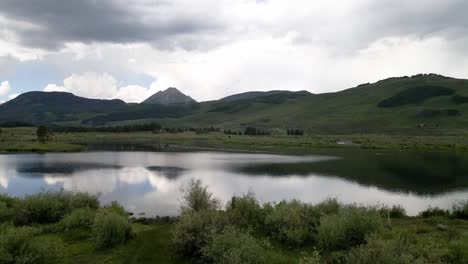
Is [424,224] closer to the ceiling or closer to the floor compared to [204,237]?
closer to the floor

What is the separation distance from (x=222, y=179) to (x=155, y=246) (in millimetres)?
27760

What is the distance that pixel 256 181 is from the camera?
4181 cm

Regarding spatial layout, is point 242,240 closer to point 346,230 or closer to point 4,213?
point 346,230

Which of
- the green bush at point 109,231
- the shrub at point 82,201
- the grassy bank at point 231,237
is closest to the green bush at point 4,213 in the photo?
the grassy bank at point 231,237

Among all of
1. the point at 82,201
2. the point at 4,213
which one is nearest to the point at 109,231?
the point at 4,213

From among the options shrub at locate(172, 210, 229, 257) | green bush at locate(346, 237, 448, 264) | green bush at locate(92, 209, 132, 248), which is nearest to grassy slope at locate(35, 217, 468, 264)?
green bush at locate(92, 209, 132, 248)

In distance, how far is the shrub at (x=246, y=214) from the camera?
16364 millimetres

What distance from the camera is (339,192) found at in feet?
117

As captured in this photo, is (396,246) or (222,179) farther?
(222,179)

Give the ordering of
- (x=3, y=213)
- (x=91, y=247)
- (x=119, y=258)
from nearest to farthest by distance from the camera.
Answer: (x=119, y=258)
(x=91, y=247)
(x=3, y=213)

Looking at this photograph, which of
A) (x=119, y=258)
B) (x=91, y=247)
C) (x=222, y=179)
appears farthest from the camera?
(x=222, y=179)

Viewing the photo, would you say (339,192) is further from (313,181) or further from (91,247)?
(91,247)

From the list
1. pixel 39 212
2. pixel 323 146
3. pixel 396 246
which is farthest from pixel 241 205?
pixel 323 146

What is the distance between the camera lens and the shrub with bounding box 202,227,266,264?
10422mm
